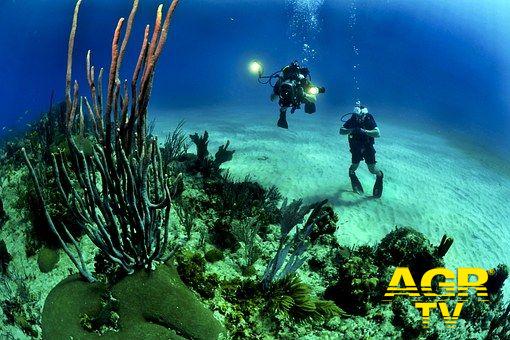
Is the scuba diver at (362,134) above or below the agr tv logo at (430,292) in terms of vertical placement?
above

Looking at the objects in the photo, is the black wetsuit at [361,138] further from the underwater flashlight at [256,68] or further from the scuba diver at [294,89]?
the underwater flashlight at [256,68]

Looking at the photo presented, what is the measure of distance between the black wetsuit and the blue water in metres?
23.0

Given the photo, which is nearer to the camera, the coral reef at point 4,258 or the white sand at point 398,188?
the coral reef at point 4,258

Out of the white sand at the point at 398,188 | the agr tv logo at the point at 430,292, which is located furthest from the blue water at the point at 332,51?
the agr tv logo at the point at 430,292

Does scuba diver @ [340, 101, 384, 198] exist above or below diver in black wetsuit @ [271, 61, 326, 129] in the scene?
below

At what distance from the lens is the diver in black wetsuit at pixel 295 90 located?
921cm

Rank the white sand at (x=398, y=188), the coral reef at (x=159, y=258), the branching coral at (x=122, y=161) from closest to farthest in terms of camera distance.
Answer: the branching coral at (x=122, y=161), the coral reef at (x=159, y=258), the white sand at (x=398, y=188)

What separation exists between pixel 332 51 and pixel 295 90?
82.2m

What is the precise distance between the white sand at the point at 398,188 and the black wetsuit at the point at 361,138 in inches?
46.4

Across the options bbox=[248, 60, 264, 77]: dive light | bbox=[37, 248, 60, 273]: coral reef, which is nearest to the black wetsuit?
bbox=[248, 60, 264, 77]: dive light

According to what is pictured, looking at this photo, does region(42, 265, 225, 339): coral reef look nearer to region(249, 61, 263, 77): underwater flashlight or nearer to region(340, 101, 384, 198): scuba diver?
region(340, 101, 384, 198): scuba diver

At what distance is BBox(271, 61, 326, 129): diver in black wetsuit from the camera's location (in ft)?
30.2

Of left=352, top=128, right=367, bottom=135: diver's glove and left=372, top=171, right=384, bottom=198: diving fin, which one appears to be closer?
left=352, top=128, right=367, bottom=135: diver's glove

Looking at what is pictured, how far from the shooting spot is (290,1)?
259ft
